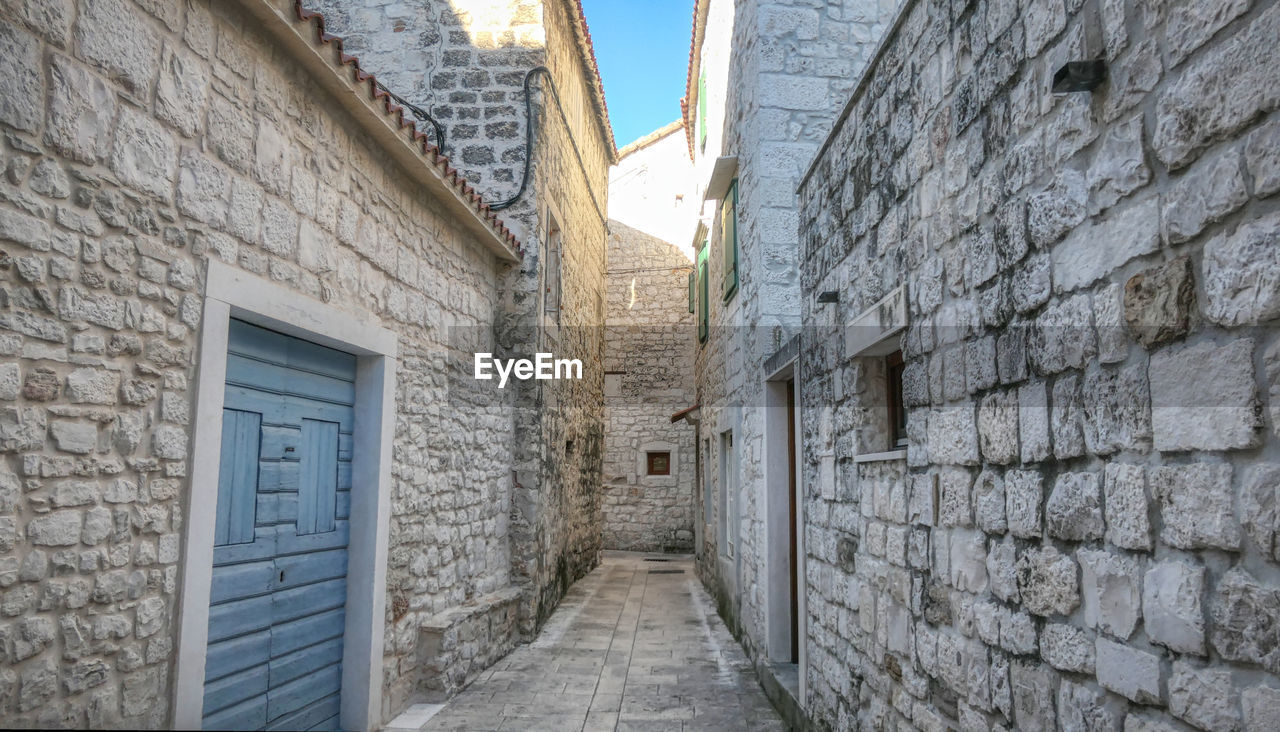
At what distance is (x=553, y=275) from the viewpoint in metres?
8.56

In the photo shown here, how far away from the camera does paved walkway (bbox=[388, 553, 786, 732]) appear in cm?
490

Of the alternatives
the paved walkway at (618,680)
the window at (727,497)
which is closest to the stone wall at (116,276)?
the paved walkway at (618,680)

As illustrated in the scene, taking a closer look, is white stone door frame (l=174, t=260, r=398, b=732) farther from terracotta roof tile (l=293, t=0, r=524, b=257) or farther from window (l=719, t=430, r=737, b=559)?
window (l=719, t=430, r=737, b=559)

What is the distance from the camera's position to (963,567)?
8.30 feet

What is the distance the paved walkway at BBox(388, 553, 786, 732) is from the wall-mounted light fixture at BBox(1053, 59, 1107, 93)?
13.4 feet

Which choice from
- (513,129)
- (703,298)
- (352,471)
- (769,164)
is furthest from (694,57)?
(352,471)

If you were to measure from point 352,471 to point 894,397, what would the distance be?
9.99ft

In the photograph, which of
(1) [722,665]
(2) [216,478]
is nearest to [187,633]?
(2) [216,478]

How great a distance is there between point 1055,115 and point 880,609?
2.08m

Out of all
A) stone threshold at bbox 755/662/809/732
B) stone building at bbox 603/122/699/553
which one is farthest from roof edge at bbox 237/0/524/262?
stone building at bbox 603/122/699/553

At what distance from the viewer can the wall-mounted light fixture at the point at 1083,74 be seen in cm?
181

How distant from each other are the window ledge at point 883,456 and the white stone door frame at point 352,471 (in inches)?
104

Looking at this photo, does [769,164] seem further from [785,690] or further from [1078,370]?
[1078,370]

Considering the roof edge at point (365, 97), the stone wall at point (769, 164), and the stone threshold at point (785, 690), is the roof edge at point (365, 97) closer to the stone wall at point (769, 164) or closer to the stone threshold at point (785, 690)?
the stone wall at point (769, 164)
